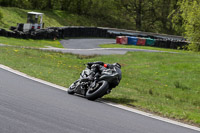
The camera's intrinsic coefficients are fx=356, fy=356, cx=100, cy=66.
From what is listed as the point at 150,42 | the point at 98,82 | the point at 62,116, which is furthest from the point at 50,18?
the point at 62,116

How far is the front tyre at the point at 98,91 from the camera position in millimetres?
9195

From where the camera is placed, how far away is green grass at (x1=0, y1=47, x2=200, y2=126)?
32.4 ft

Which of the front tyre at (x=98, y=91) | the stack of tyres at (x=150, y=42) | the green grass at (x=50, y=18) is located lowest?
the stack of tyres at (x=150, y=42)

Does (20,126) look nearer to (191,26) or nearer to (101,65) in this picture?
(101,65)

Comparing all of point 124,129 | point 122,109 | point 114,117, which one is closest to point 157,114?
point 122,109

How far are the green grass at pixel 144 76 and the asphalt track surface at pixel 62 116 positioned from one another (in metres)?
1.13

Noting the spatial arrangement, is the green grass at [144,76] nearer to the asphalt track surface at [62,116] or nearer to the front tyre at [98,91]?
the front tyre at [98,91]

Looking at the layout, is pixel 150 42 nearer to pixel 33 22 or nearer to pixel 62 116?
pixel 33 22

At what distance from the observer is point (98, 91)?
9.20 m

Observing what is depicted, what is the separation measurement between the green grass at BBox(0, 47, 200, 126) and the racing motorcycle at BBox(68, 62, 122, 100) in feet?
2.02

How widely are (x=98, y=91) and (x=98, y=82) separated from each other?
0.44 meters

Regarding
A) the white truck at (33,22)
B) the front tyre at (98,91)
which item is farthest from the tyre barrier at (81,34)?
the front tyre at (98,91)

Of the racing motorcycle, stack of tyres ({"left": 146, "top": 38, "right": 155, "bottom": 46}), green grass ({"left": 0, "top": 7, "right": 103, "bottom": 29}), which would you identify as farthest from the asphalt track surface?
stack of tyres ({"left": 146, "top": 38, "right": 155, "bottom": 46})

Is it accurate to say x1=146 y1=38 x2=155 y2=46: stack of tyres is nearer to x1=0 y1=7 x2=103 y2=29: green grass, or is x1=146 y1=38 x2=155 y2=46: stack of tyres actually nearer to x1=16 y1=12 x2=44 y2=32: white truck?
x1=16 y1=12 x2=44 y2=32: white truck
